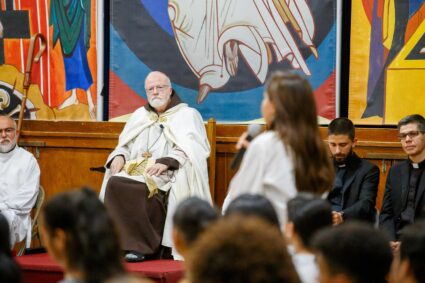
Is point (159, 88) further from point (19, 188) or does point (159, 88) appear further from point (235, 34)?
point (19, 188)

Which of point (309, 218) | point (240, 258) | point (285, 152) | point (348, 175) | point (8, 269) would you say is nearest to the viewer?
point (240, 258)

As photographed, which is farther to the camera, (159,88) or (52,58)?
(52,58)

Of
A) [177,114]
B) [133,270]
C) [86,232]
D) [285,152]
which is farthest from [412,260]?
[177,114]

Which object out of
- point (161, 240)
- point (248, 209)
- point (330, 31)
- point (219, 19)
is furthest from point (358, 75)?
point (248, 209)

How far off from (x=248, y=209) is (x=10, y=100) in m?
5.58

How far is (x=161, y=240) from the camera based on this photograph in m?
7.14

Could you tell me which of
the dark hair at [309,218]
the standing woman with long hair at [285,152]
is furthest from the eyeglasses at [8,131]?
the dark hair at [309,218]

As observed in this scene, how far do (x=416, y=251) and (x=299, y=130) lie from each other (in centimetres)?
101

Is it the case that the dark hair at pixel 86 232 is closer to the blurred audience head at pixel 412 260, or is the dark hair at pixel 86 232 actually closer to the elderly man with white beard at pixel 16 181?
the blurred audience head at pixel 412 260

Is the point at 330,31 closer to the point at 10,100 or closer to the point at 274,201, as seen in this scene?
the point at 10,100

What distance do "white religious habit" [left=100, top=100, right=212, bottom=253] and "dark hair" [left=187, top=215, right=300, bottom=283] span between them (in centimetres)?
485

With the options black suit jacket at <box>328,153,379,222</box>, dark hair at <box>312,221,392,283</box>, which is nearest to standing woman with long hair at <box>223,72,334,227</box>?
dark hair at <box>312,221,392,283</box>

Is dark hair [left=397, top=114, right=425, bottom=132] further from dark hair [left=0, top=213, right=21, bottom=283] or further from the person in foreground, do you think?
dark hair [left=0, top=213, right=21, bottom=283]

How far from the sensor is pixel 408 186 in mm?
6336
